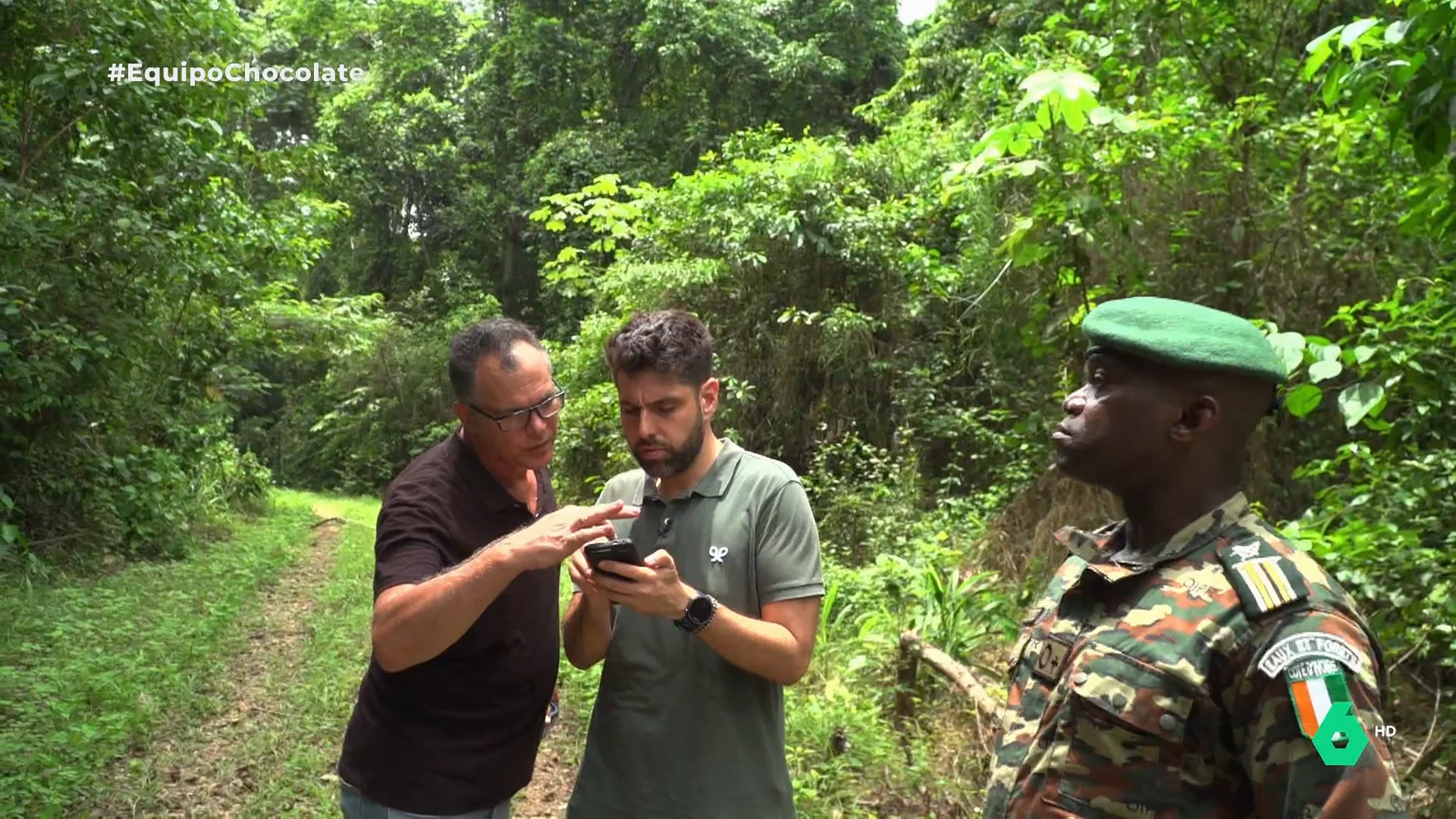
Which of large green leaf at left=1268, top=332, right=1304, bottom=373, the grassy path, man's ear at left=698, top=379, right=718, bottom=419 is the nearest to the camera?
man's ear at left=698, top=379, right=718, bottom=419

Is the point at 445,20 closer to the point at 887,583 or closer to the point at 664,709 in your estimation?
the point at 887,583

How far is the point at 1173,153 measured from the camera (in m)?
4.94

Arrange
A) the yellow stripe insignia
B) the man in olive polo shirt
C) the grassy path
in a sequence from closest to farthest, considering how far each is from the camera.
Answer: the yellow stripe insignia < the man in olive polo shirt < the grassy path

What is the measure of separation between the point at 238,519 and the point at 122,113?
6.70 meters

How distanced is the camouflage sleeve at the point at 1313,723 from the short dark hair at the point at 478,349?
61.7 inches

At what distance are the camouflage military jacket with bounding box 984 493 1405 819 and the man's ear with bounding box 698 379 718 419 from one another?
921 mm

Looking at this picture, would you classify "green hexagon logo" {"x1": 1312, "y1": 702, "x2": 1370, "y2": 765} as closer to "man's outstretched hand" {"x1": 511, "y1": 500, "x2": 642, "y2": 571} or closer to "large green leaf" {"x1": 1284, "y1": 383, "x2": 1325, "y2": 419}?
"man's outstretched hand" {"x1": 511, "y1": 500, "x2": 642, "y2": 571}

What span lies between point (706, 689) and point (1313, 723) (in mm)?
1159

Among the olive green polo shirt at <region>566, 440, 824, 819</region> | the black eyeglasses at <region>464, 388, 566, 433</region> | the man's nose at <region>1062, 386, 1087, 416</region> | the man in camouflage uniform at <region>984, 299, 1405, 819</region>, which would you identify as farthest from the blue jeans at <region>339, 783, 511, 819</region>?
the man's nose at <region>1062, 386, 1087, 416</region>

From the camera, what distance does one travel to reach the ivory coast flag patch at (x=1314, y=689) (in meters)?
1.14

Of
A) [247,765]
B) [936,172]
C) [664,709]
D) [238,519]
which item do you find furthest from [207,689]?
[936,172]

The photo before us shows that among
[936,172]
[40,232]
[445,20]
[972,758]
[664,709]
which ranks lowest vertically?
[972,758]

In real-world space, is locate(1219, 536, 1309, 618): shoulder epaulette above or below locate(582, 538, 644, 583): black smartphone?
above

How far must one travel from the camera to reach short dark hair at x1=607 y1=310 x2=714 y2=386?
207cm
